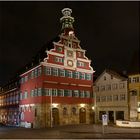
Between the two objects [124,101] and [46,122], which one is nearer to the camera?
[46,122]

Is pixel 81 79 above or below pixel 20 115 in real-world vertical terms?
above

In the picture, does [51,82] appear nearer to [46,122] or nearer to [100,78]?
[46,122]

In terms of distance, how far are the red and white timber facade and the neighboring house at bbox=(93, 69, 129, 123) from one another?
1980mm

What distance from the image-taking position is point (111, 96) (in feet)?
181

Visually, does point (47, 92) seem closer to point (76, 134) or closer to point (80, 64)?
point (80, 64)

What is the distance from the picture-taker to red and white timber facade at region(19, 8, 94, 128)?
157ft

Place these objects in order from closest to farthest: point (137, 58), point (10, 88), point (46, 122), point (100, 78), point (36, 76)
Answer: point (46, 122) < point (36, 76) < point (137, 58) < point (100, 78) < point (10, 88)

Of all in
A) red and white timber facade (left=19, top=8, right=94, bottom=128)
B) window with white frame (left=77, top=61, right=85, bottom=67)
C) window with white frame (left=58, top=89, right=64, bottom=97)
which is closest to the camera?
red and white timber facade (left=19, top=8, right=94, bottom=128)

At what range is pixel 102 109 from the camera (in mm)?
56875

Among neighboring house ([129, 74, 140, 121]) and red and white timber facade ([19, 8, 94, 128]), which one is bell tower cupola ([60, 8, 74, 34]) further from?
neighboring house ([129, 74, 140, 121])

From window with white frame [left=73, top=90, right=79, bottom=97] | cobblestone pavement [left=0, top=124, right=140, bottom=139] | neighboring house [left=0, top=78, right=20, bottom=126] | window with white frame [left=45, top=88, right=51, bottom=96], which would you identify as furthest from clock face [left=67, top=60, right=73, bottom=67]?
cobblestone pavement [left=0, top=124, right=140, bottom=139]

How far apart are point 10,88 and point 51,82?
2137 centimetres

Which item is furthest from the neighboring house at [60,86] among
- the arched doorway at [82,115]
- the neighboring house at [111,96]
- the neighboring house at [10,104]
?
the neighboring house at [10,104]

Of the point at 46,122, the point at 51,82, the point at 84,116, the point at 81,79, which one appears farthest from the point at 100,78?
the point at 46,122
